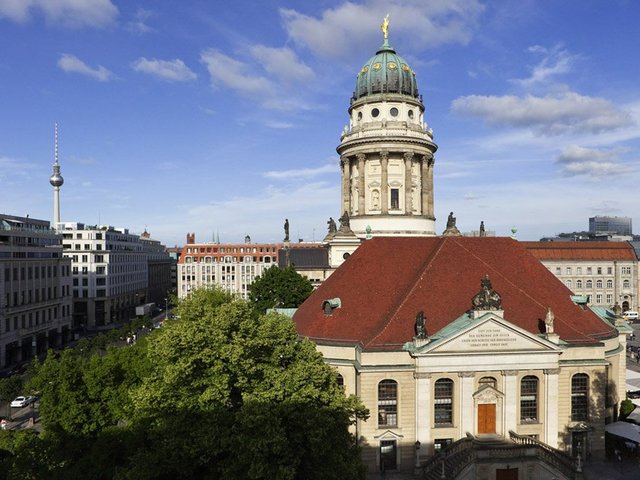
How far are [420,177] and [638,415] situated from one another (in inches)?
1831

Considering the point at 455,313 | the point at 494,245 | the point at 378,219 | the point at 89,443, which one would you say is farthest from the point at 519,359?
the point at 378,219

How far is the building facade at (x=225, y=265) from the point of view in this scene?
436 feet

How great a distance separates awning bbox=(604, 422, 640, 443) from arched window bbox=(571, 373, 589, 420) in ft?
10.4

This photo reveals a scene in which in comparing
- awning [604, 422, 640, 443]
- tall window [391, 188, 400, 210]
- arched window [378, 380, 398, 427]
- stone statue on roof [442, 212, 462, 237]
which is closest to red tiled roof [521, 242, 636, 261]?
stone statue on roof [442, 212, 462, 237]

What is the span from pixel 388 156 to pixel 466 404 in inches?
2069

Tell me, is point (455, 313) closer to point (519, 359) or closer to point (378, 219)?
point (519, 359)

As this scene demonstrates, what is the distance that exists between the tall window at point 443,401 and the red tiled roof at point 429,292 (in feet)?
12.5

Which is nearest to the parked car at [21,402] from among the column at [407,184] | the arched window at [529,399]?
the arched window at [529,399]

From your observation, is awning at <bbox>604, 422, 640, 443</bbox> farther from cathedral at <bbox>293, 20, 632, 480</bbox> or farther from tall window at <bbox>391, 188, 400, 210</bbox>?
tall window at <bbox>391, 188, 400, 210</bbox>

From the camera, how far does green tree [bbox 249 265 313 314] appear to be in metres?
74.8

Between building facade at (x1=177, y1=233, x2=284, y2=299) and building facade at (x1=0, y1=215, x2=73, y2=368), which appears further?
building facade at (x1=177, y1=233, x2=284, y2=299)

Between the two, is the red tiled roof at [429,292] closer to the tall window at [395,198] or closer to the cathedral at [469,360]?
the cathedral at [469,360]

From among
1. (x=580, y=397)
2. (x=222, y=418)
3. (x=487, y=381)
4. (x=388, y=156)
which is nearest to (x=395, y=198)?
(x=388, y=156)

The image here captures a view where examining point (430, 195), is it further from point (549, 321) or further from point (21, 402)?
point (21, 402)
